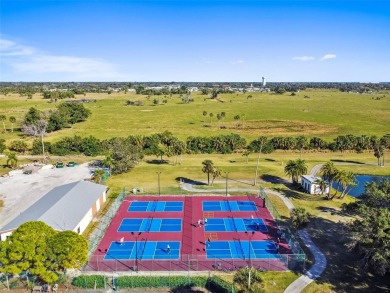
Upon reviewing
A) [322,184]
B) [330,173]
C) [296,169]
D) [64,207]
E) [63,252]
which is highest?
[330,173]

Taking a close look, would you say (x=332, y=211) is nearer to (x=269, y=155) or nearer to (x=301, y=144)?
(x=269, y=155)

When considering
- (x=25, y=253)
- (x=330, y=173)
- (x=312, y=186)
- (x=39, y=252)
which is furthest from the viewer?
(x=312, y=186)

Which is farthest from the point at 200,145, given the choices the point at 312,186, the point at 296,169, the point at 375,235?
the point at 375,235

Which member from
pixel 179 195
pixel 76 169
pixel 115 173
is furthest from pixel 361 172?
pixel 76 169

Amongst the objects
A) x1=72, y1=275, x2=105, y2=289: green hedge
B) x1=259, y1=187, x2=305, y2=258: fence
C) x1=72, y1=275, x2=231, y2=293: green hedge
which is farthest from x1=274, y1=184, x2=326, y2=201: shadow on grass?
x1=72, y1=275, x2=105, y2=289: green hedge

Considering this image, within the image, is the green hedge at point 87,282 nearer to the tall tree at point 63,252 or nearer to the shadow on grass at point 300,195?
the tall tree at point 63,252

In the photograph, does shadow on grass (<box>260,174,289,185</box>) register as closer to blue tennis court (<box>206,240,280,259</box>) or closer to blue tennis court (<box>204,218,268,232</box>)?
blue tennis court (<box>204,218,268,232</box>)

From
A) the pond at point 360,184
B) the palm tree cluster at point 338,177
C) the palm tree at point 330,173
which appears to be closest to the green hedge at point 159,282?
the palm tree cluster at point 338,177
